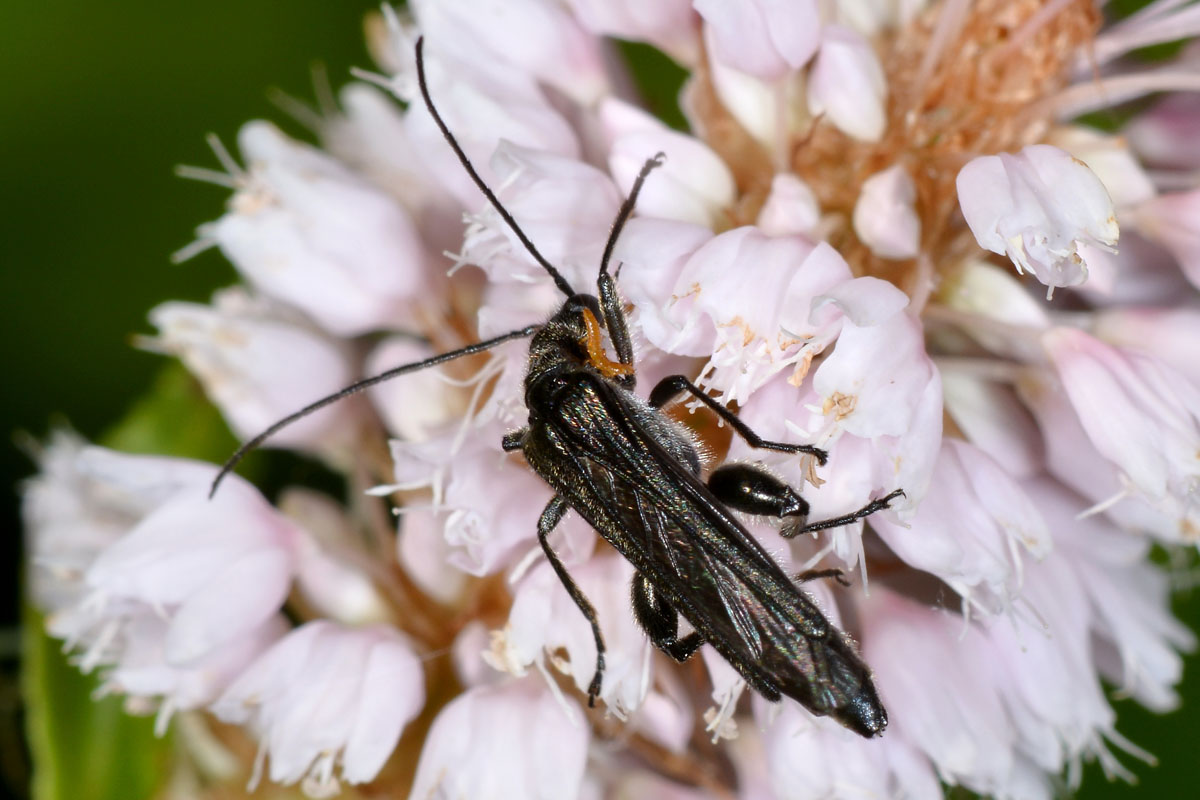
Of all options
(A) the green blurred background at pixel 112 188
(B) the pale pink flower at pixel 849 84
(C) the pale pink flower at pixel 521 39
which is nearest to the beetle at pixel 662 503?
(C) the pale pink flower at pixel 521 39

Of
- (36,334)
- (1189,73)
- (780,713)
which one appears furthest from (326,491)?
(1189,73)

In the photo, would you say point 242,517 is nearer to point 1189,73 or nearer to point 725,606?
point 725,606

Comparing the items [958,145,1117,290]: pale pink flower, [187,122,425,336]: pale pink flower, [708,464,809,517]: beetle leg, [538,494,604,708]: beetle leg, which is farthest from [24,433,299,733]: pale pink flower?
[958,145,1117,290]: pale pink flower

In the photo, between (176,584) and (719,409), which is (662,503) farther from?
(176,584)

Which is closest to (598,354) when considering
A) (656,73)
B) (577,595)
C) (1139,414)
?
(577,595)

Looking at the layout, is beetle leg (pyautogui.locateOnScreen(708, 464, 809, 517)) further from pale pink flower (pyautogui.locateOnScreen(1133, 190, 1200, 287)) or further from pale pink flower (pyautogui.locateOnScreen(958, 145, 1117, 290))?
pale pink flower (pyautogui.locateOnScreen(1133, 190, 1200, 287))
